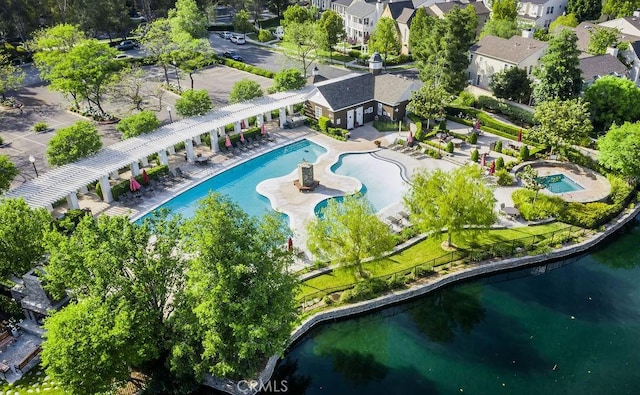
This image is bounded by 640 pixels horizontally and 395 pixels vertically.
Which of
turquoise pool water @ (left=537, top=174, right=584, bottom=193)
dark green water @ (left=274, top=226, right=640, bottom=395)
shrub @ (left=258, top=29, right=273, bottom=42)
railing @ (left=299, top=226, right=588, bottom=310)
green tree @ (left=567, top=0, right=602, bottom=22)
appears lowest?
dark green water @ (left=274, top=226, right=640, bottom=395)

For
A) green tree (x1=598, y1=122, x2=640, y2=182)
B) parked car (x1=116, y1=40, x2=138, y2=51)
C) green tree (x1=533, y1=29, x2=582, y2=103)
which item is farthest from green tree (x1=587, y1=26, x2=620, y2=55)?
parked car (x1=116, y1=40, x2=138, y2=51)

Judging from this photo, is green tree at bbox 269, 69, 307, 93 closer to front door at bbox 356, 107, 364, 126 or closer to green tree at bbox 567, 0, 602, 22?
front door at bbox 356, 107, 364, 126

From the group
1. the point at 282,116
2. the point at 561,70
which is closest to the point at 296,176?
the point at 282,116

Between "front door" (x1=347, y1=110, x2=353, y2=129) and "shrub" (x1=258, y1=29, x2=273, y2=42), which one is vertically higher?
"shrub" (x1=258, y1=29, x2=273, y2=42)

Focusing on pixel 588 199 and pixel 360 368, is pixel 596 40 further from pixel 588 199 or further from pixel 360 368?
pixel 360 368

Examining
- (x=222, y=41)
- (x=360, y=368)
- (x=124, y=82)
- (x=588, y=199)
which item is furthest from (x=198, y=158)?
(x=222, y=41)

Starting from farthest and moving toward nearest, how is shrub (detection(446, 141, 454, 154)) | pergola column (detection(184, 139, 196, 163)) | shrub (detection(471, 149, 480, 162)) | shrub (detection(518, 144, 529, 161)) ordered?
shrub (detection(446, 141, 454, 154)) → pergola column (detection(184, 139, 196, 163)) → shrub (detection(518, 144, 529, 161)) → shrub (detection(471, 149, 480, 162))
